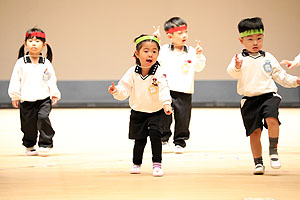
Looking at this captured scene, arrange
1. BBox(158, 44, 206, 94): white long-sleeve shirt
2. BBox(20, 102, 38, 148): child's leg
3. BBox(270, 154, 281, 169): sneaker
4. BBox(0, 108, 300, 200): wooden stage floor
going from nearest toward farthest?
BBox(0, 108, 300, 200): wooden stage floor, BBox(270, 154, 281, 169): sneaker, BBox(20, 102, 38, 148): child's leg, BBox(158, 44, 206, 94): white long-sleeve shirt

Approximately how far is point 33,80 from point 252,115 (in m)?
2.17

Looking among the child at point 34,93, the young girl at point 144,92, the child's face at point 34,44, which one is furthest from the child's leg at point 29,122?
the young girl at point 144,92

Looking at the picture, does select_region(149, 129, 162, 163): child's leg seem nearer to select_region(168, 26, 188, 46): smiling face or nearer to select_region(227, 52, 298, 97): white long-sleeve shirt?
select_region(227, 52, 298, 97): white long-sleeve shirt

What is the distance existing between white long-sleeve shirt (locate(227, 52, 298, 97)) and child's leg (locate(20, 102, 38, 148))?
2022 millimetres

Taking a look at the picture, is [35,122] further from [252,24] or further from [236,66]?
[252,24]

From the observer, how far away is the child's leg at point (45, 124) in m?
5.24

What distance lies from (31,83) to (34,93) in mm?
99

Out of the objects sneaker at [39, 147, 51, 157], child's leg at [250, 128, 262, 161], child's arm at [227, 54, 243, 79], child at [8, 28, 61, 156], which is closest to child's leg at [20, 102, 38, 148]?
child at [8, 28, 61, 156]

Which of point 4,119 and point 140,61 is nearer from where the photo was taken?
point 140,61

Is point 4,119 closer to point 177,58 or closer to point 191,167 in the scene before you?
point 177,58

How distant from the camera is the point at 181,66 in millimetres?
5625

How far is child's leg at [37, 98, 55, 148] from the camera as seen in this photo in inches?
206

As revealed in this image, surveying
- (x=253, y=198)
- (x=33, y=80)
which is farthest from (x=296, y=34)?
(x=253, y=198)

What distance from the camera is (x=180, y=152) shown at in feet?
17.3
